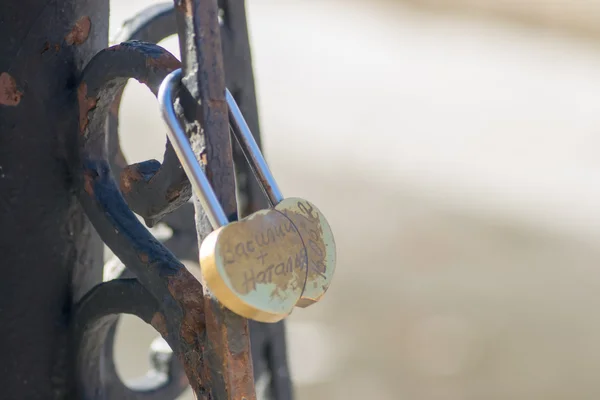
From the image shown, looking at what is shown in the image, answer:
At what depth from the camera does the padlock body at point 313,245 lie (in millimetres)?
441

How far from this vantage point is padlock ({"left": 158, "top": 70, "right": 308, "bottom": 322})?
40 cm

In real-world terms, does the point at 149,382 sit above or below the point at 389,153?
above

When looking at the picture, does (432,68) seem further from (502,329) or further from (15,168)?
(15,168)

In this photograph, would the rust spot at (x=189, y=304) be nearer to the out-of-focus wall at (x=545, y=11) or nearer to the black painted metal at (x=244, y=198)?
the black painted metal at (x=244, y=198)

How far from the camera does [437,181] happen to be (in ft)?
11.6

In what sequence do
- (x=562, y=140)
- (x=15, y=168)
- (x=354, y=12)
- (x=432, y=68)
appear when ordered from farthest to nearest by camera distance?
(x=354, y=12) < (x=432, y=68) < (x=562, y=140) < (x=15, y=168)

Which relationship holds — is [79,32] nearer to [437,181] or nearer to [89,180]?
[89,180]

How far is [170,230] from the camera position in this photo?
75 centimetres

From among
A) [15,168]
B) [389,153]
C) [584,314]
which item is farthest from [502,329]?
[15,168]

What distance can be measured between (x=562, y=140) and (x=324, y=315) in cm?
137

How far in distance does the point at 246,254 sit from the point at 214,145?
2.1 inches

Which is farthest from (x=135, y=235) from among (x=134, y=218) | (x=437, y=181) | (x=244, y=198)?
(x=437, y=181)

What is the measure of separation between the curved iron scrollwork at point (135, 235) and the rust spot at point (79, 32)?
3 centimetres

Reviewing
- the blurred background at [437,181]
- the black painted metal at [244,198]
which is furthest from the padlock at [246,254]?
the blurred background at [437,181]
